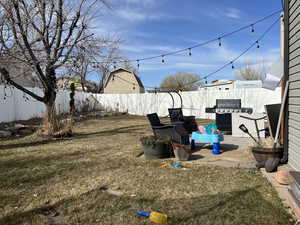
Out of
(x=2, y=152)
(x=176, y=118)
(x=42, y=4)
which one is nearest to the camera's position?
(x=2, y=152)

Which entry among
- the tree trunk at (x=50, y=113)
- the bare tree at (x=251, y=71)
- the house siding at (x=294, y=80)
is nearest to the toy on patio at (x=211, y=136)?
the house siding at (x=294, y=80)

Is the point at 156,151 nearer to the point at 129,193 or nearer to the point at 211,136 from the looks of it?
the point at 211,136

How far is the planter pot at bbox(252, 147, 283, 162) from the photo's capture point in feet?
11.4

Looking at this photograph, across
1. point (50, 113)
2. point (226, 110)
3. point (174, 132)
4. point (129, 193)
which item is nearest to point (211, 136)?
point (174, 132)

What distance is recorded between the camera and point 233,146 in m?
5.05

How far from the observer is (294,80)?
331cm

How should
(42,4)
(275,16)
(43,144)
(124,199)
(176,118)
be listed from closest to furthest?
(124,199), (43,144), (42,4), (176,118), (275,16)

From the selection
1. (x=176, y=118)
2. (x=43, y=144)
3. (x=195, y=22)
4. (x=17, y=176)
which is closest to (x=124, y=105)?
(x=195, y=22)

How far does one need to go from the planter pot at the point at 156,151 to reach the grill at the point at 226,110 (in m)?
3.20

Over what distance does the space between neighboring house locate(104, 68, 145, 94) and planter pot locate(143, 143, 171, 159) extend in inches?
864

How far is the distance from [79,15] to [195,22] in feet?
22.5

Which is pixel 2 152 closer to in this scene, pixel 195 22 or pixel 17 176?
pixel 17 176

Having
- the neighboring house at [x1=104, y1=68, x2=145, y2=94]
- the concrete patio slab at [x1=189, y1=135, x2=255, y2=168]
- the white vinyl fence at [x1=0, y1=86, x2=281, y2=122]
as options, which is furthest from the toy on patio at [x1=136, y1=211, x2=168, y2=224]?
the neighboring house at [x1=104, y1=68, x2=145, y2=94]

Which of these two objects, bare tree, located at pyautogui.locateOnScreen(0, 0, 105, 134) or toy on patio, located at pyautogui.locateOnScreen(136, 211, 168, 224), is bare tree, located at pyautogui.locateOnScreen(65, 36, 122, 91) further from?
toy on patio, located at pyautogui.locateOnScreen(136, 211, 168, 224)
